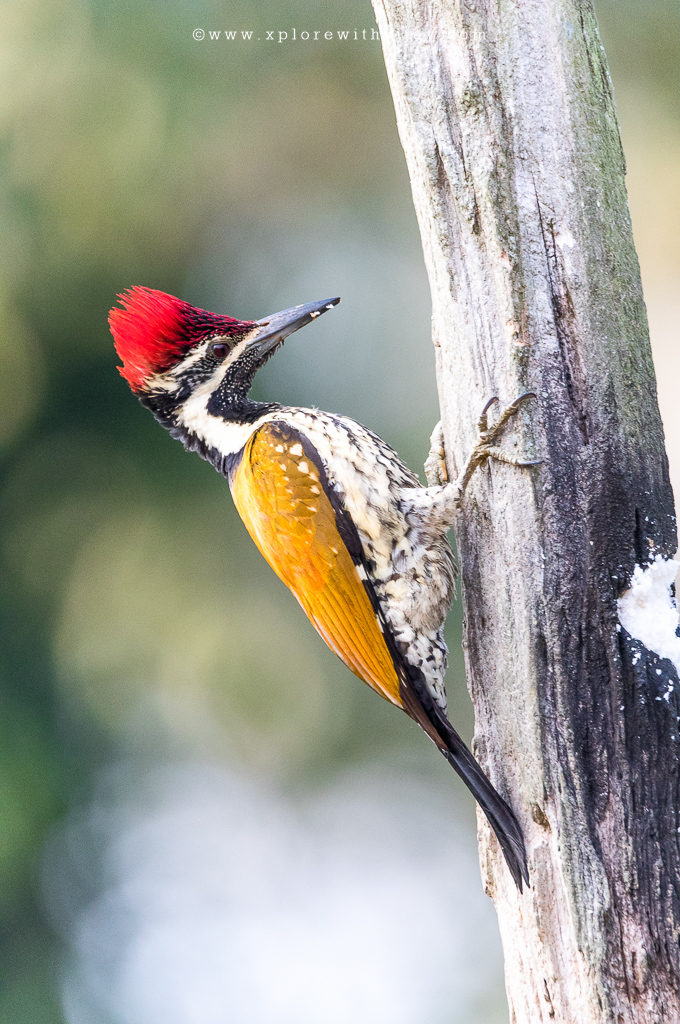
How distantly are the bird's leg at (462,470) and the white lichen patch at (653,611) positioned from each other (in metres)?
0.34

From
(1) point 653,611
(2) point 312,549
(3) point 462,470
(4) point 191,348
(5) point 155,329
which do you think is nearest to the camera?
(1) point 653,611

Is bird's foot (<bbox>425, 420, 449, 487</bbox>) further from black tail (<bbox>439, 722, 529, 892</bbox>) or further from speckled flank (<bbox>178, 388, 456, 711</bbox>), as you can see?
black tail (<bbox>439, 722, 529, 892</bbox>)

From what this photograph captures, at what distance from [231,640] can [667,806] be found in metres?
3.70

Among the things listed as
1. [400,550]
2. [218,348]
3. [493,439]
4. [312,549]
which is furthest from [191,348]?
[493,439]

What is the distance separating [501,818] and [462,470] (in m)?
0.81

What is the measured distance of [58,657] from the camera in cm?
527

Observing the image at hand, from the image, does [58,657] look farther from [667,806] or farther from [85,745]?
[667,806]

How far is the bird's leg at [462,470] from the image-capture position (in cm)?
211

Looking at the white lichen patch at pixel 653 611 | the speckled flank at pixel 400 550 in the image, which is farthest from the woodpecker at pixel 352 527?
the white lichen patch at pixel 653 611

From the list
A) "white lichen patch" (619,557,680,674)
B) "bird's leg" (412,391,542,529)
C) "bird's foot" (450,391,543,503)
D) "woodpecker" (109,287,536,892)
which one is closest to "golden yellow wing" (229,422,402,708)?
"woodpecker" (109,287,536,892)

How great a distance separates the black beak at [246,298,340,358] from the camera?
288cm

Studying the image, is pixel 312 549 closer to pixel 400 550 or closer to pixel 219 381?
pixel 400 550

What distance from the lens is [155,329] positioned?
2865 mm

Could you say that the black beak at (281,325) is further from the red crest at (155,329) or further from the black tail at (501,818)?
the black tail at (501,818)
